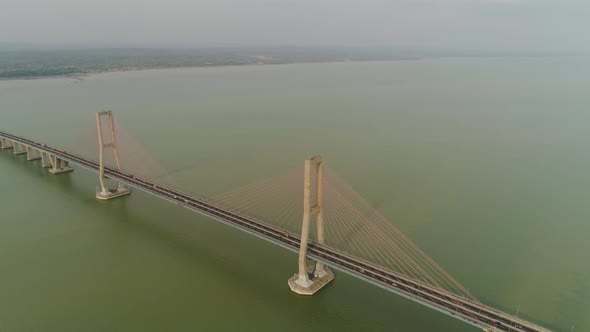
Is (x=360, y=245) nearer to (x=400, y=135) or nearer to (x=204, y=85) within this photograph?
(x=400, y=135)

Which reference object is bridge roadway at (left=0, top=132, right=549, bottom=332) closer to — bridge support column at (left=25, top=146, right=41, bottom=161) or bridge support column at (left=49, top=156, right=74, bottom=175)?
bridge support column at (left=49, top=156, right=74, bottom=175)

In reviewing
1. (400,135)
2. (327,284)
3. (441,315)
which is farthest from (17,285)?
(400,135)

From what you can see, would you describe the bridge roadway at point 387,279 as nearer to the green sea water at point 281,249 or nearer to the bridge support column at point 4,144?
the green sea water at point 281,249

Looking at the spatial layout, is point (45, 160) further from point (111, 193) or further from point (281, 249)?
point (281, 249)

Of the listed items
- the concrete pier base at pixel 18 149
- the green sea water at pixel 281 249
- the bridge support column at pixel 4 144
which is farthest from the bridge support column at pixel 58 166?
the bridge support column at pixel 4 144

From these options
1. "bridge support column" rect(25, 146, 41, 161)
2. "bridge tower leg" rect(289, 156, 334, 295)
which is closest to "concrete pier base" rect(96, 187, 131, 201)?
"bridge support column" rect(25, 146, 41, 161)
